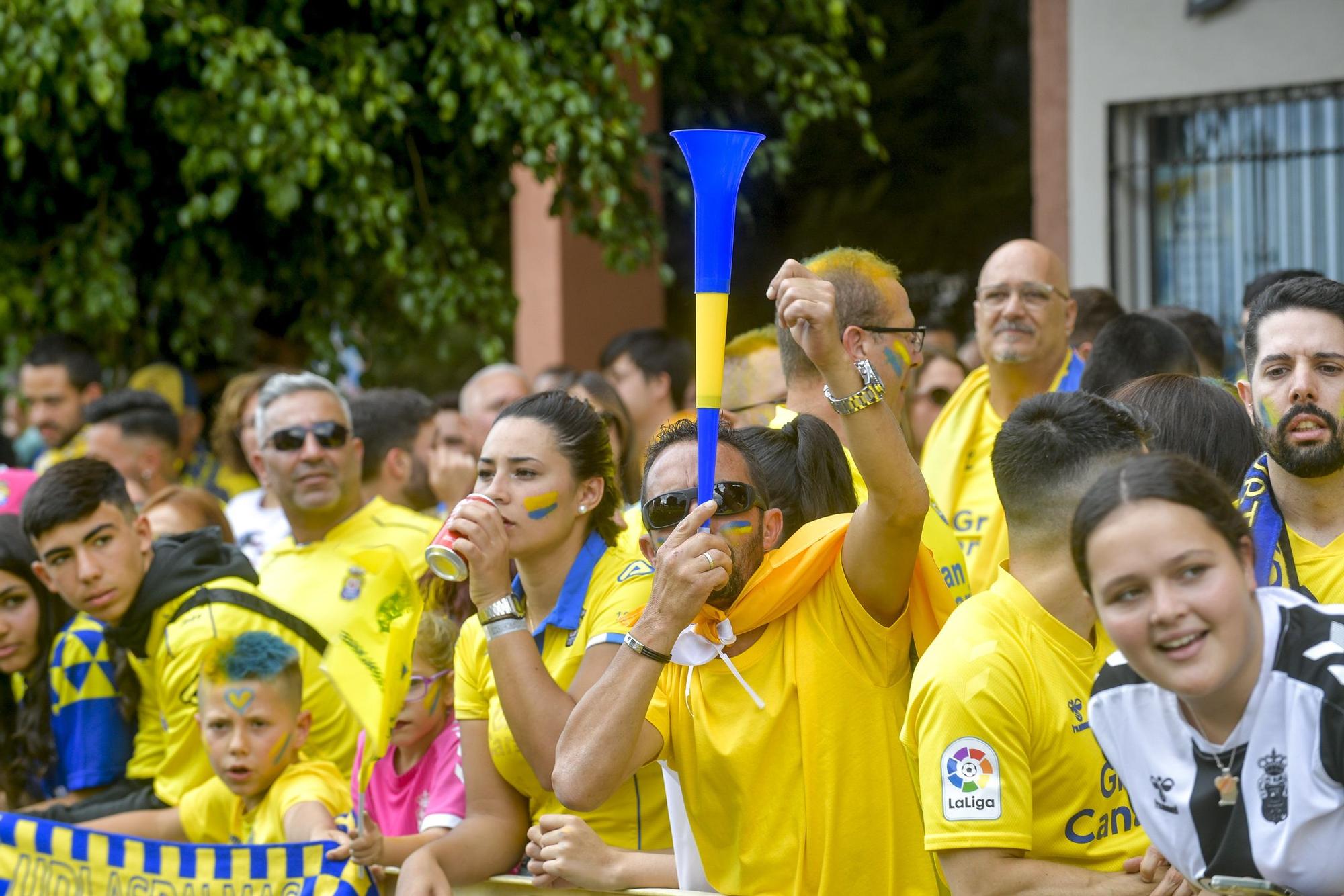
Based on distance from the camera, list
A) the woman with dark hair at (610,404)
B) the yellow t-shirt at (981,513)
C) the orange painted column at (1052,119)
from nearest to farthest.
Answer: the yellow t-shirt at (981,513) < the woman with dark hair at (610,404) < the orange painted column at (1052,119)

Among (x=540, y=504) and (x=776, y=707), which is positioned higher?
(x=540, y=504)

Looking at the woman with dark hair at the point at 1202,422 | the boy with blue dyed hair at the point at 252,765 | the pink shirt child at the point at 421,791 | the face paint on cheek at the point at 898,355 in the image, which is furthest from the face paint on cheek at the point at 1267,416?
the boy with blue dyed hair at the point at 252,765

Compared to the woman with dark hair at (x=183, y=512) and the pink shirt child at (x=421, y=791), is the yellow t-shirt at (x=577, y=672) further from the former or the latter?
the woman with dark hair at (x=183, y=512)

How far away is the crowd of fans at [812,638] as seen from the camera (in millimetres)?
2439

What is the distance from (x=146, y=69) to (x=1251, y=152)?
5.54m

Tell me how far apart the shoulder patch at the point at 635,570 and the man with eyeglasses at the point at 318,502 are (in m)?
1.74

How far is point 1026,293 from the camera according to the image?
18.1 feet

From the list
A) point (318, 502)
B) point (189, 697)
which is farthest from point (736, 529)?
point (318, 502)

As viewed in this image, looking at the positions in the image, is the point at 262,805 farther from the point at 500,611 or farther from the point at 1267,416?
the point at 1267,416

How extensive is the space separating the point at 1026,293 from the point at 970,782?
301 centimetres

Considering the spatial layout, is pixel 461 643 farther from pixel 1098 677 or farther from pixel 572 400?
pixel 1098 677

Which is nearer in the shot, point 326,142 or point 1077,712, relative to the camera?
point 1077,712

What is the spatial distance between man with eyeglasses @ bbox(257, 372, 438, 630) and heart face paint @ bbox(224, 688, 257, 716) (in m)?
0.91

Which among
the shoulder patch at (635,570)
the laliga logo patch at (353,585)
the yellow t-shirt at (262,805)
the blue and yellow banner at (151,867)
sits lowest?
the blue and yellow banner at (151,867)
